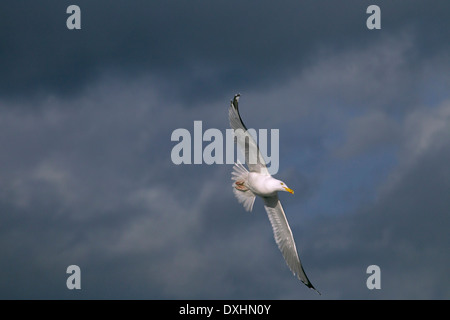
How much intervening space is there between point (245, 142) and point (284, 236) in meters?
5.45

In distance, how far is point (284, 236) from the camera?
25062 millimetres

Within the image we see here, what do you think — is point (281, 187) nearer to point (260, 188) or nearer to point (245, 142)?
point (260, 188)

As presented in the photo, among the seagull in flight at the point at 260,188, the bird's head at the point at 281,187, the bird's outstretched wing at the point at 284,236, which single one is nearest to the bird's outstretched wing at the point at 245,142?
the seagull in flight at the point at 260,188

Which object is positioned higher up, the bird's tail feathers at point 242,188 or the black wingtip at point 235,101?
the black wingtip at point 235,101

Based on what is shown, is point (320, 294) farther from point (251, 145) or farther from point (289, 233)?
point (251, 145)

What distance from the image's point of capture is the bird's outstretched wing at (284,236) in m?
24.6

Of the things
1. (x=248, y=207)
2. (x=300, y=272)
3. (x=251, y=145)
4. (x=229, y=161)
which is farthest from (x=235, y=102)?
(x=300, y=272)

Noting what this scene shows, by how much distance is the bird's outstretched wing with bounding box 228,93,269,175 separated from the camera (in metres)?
20.9

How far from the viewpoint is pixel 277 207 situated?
2467cm

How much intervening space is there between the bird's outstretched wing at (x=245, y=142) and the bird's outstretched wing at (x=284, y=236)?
2000 millimetres

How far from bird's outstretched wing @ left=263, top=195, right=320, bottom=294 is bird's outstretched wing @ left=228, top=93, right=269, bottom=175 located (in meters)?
2.00

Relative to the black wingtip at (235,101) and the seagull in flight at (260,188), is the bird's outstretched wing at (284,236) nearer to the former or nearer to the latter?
the seagull in flight at (260,188)

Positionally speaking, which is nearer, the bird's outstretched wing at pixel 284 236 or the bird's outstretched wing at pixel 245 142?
the bird's outstretched wing at pixel 245 142

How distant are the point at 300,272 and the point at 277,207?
3.16 meters
